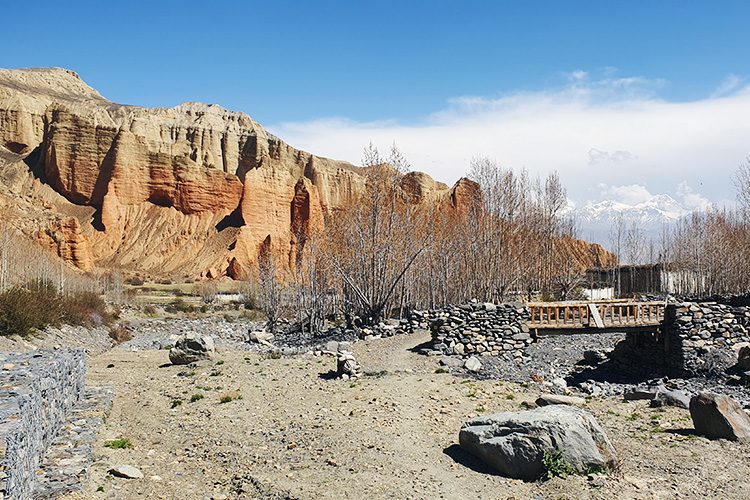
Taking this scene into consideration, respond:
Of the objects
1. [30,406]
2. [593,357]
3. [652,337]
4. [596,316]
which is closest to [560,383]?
[596,316]

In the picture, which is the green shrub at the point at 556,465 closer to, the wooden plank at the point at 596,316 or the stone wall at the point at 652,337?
the stone wall at the point at 652,337

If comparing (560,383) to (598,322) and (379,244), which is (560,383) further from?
(379,244)

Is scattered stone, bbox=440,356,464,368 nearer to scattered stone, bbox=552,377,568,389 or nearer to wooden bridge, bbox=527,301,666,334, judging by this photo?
scattered stone, bbox=552,377,568,389

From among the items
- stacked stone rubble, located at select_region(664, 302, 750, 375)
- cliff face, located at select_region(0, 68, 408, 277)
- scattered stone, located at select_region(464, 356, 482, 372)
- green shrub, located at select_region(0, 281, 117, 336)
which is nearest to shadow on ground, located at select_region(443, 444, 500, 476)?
scattered stone, located at select_region(464, 356, 482, 372)

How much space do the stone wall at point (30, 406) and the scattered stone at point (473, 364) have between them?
406 inches

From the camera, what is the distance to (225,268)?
80.6 m

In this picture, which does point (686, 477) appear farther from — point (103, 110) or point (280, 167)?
point (103, 110)

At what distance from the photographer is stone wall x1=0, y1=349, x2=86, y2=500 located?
5.58 m

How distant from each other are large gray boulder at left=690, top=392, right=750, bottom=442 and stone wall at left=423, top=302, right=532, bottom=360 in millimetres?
8354

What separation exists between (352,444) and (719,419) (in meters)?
6.43

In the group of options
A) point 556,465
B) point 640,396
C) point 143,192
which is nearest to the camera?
point 556,465

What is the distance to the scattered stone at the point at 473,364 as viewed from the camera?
16.0 metres

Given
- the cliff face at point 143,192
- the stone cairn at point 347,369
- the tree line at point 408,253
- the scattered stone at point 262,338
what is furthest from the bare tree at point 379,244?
the cliff face at point 143,192

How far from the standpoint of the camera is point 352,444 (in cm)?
913
